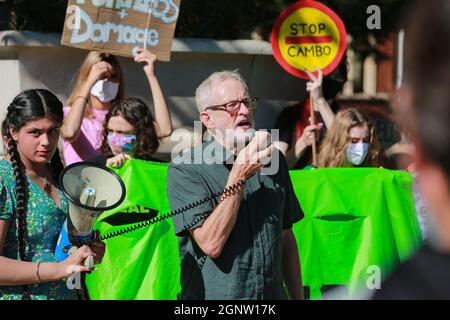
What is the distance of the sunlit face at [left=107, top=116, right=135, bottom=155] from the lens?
18.5 feet

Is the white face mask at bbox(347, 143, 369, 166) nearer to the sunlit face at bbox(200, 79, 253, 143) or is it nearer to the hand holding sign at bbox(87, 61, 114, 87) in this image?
the hand holding sign at bbox(87, 61, 114, 87)

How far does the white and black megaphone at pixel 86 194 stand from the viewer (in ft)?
11.3

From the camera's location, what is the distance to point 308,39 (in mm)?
6516

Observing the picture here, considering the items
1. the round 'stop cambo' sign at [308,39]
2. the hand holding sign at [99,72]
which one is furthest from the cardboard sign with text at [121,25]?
the round 'stop cambo' sign at [308,39]

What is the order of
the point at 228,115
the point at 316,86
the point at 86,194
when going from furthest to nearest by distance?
the point at 316,86
the point at 228,115
the point at 86,194

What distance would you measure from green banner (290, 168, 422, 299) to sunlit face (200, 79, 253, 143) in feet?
5.78

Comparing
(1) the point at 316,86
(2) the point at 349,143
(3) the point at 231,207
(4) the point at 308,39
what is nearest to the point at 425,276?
(3) the point at 231,207

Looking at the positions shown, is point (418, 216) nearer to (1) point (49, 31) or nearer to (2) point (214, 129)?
(2) point (214, 129)

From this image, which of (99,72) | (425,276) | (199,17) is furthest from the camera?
(199,17)

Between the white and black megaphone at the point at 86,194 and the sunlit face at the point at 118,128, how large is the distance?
6.27 feet

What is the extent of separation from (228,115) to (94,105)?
2.23 m

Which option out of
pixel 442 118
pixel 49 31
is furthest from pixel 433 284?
pixel 49 31

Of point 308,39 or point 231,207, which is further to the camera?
point 308,39

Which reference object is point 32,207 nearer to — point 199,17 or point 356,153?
point 356,153
